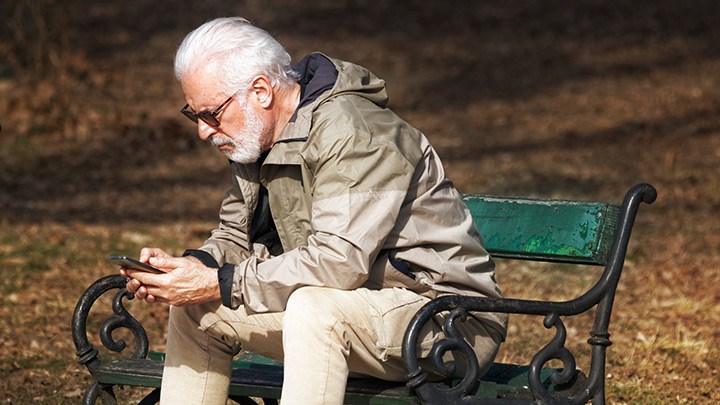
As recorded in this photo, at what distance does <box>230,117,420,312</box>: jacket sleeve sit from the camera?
136 inches

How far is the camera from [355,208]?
3.46 m

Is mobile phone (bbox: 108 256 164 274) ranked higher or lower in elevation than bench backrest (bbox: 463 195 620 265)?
lower

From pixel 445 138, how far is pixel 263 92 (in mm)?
8830

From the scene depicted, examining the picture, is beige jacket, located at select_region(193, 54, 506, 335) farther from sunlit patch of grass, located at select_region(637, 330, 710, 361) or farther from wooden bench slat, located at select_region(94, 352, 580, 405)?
sunlit patch of grass, located at select_region(637, 330, 710, 361)

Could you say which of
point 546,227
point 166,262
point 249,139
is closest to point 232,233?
point 249,139

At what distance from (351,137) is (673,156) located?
8.22 m

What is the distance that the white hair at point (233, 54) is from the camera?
3.72m

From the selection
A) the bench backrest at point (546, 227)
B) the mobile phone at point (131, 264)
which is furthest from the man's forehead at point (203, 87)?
the bench backrest at point (546, 227)

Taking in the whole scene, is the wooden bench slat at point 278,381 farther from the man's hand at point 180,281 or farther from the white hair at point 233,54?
the white hair at point 233,54

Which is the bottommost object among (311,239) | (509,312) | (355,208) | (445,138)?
(445,138)

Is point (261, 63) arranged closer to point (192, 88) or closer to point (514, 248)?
point (192, 88)

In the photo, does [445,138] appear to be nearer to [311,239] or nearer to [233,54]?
[233,54]

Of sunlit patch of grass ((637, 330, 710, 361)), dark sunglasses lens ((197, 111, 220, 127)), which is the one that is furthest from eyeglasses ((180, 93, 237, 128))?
sunlit patch of grass ((637, 330, 710, 361))

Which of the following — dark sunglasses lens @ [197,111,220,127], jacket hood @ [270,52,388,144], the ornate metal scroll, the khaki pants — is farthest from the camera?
the ornate metal scroll
